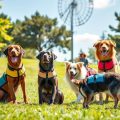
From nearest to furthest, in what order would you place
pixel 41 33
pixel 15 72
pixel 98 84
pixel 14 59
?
pixel 98 84 → pixel 15 72 → pixel 14 59 → pixel 41 33

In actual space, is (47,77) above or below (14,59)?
below

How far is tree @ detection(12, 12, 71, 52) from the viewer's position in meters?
83.4

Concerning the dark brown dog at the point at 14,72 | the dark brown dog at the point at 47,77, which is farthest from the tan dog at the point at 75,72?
the dark brown dog at the point at 14,72

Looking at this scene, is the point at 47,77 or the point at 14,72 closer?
the point at 47,77

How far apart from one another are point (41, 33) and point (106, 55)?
7305 cm

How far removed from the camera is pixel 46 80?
12.4 m

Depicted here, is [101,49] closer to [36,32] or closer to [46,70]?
[46,70]

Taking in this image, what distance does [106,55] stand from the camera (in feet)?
46.0

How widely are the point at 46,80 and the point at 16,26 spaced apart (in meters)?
75.5

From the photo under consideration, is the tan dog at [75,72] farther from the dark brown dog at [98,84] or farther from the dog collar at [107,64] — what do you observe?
the dark brown dog at [98,84]

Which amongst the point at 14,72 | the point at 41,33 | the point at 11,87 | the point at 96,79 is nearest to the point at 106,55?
the point at 96,79

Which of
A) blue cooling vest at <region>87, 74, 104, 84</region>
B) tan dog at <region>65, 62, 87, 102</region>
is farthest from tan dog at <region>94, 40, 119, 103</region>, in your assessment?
blue cooling vest at <region>87, 74, 104, 84</region>

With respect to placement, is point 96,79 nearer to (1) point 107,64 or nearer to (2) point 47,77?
(2) point 47,77

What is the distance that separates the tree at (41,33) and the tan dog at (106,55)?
224ft
